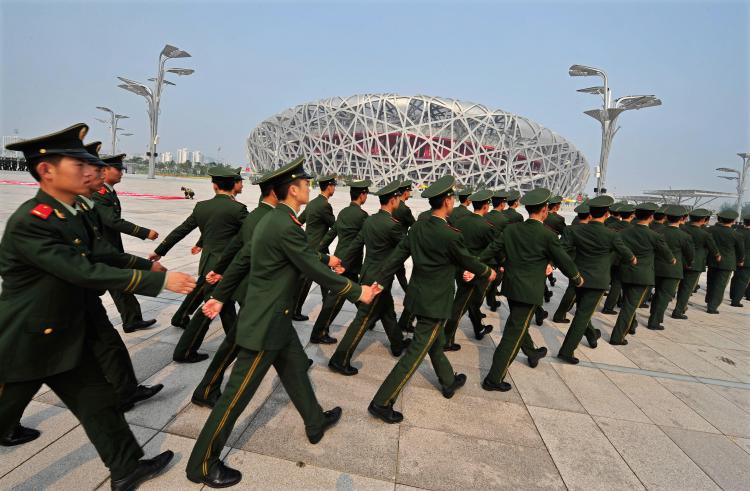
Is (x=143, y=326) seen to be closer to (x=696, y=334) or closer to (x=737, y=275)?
(x=696, y=334)

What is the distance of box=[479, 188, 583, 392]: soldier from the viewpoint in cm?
340

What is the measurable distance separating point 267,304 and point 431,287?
139 cm

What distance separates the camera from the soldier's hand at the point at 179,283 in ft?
5.92

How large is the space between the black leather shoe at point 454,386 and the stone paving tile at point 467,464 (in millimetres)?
514

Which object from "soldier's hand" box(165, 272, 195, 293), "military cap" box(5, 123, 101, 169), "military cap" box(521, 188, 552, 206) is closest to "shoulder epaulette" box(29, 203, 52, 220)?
"military cap" box(5, 123, 101, 169)

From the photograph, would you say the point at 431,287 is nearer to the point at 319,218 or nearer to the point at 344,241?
the point at 344,241

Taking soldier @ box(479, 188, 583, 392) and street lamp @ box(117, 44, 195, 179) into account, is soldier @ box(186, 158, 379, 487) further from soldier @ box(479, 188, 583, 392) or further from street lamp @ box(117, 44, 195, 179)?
street lamp @ box(117, 44, 195, 179)

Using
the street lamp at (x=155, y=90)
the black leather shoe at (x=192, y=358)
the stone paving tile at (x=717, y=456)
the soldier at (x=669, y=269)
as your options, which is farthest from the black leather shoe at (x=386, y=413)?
the street lamp at (x=155, y=90)

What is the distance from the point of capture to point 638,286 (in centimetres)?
500

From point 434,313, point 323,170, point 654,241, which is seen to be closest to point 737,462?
point 434,313

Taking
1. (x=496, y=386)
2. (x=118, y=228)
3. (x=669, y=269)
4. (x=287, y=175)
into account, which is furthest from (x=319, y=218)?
(x=669, y=269)

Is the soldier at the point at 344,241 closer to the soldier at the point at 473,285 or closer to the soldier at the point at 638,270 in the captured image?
the soldier at the point at 473,285

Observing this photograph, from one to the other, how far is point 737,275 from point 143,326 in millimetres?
11170

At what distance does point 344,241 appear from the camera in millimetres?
4668
